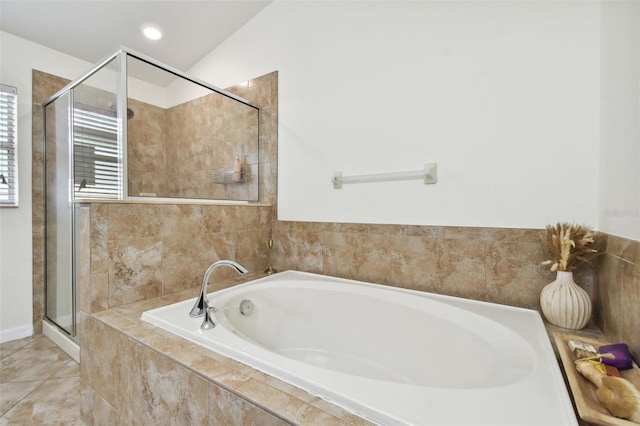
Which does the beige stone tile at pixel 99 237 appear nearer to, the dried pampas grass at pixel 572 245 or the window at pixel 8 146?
the window at pixel 8 146

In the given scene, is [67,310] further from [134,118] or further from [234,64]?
[234,64]

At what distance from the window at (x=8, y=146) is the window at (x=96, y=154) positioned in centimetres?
54

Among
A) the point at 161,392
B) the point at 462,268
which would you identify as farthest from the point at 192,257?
the point at 462,268

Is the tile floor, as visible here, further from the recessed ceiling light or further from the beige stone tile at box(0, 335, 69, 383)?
the recessed ceiling light

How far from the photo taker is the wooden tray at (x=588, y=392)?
575 mm

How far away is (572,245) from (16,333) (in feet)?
11.2

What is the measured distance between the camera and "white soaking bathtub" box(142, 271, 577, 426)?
0.65m

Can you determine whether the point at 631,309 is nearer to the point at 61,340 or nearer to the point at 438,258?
the point at 438,258

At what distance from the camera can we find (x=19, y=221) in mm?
2049

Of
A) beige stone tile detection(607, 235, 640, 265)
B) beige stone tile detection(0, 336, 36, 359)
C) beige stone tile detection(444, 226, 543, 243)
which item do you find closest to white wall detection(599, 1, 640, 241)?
beige stone tile detection(607, 235, 640, 265)

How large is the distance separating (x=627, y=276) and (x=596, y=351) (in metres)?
0.27

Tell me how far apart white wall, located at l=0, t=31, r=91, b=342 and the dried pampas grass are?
3.25 meters

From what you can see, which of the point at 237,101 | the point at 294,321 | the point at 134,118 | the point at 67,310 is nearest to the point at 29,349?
the point at 67,310

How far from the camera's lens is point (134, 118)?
168 cm
